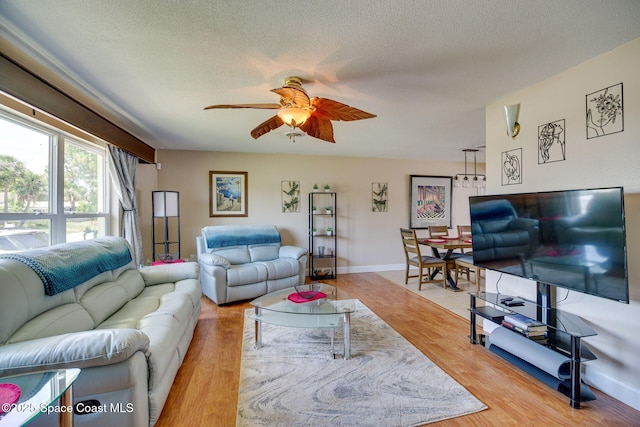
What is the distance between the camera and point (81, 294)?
1.97 m

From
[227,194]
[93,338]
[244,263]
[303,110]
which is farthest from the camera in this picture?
[227,194]

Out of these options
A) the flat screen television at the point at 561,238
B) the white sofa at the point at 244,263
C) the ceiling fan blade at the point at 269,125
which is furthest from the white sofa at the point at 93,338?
the flat screen television at the point at 561,238

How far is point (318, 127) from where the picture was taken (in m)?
2.34

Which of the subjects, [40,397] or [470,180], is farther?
[470,180]

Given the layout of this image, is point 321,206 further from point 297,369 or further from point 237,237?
point 297,369

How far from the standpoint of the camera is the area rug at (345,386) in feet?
5.42

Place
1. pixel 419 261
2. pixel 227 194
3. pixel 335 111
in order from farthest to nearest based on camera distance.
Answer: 1. pixel 227 194
2. pixel 419 261
3. pixel 335 111

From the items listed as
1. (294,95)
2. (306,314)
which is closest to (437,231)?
(306,314)

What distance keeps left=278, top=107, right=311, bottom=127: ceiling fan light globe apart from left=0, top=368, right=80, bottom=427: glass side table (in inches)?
70.7

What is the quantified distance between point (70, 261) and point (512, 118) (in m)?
3.69

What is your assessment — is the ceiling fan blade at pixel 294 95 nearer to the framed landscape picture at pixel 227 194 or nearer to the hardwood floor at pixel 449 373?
the hardwood floor at pixel 449 373

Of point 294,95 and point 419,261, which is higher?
point 294,95

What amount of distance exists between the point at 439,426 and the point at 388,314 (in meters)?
1.70

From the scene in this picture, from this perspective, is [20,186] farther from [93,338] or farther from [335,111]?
[335,111]
